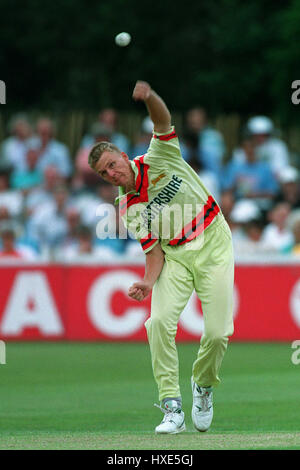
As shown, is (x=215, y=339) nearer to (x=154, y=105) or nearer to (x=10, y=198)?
(x=154, y=105)

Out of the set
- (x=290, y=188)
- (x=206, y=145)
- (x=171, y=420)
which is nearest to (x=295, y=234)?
(x=290, y=188)

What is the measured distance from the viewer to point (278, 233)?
1568cm

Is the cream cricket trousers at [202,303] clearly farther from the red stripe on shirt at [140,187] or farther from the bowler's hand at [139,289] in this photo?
the red stripe on shirt at [140,187]

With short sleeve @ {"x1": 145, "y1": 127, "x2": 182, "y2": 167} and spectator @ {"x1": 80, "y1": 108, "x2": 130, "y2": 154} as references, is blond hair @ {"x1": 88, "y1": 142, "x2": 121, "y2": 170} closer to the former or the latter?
→ short sleeve @ {"x1": 145, "y1": 127, "x2": 182, "y2": 167}

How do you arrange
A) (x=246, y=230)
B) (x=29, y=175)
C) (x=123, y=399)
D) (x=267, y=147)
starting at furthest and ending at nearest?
(x=29, y=175) → (x=267, y=147) → (x=246, y=230) → (x=123, y=399)

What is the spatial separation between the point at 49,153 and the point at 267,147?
11.6ft

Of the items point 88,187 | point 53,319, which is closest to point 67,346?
point 53,319

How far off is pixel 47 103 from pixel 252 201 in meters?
6.49

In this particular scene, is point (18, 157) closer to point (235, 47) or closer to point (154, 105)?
point (235, 47)

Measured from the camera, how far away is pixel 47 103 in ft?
71.1

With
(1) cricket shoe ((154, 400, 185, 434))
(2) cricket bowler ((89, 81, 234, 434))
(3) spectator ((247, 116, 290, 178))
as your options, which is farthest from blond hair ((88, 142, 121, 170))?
(3) spectator ((247, 116, 290, 178))

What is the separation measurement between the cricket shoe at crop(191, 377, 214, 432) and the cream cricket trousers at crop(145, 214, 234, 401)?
0.06m

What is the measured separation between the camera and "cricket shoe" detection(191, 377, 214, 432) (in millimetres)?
8039

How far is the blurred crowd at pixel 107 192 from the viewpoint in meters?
15.8
